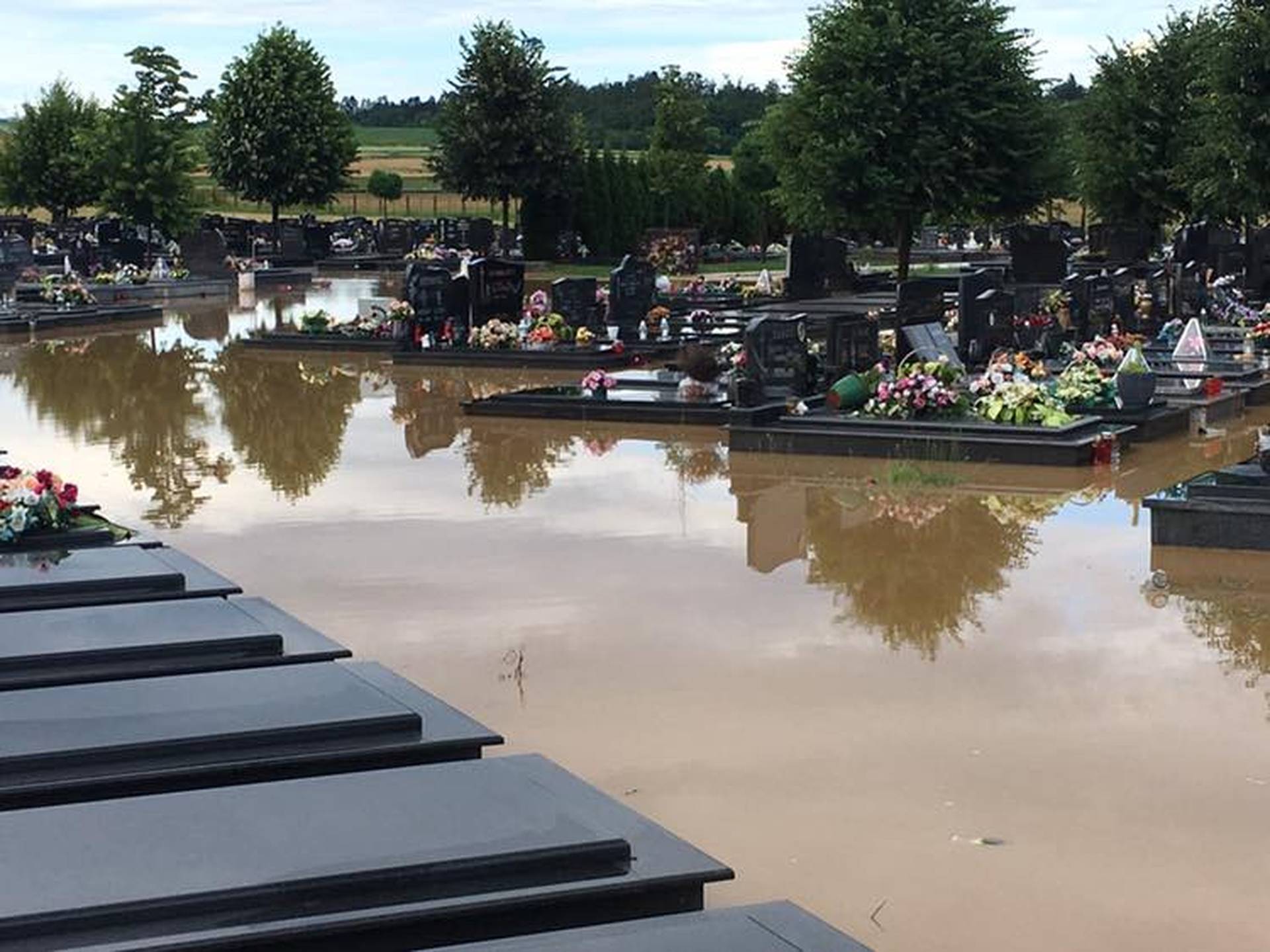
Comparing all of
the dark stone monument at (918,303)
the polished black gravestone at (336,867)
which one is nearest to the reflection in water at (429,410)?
the dark stone monument at (918,303)

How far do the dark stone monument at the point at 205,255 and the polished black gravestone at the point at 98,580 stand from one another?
38.3 metres

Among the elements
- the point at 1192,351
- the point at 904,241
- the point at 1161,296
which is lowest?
the point at 1192,351

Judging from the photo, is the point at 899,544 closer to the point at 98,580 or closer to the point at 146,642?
the point at 98,580

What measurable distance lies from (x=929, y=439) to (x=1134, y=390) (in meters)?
2.88

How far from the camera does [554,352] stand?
27.6 m

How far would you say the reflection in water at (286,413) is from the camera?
720 inches

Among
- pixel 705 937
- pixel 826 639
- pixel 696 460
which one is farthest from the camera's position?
pixel 696 460

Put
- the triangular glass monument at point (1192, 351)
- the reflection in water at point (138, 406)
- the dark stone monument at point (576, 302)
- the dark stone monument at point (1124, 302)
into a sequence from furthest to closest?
the dark stone monument at point (576, 302) < the dark stone monument at point (1124, 302) < the triangular glass monument at point (1192, 351) < the reflection in water at point (138, 406)

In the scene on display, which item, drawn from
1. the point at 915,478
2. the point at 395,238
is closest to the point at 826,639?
the point at 915,478

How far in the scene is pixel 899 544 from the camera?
13.9 m

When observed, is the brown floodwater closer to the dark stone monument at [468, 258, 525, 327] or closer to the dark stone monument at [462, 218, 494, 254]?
the dark stone monument at [468, 258, 525, 327]

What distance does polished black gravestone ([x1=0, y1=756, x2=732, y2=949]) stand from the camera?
5891 millimetres

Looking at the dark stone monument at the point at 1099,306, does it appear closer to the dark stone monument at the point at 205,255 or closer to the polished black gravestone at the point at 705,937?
the polished black gravestone at the point at 705,937

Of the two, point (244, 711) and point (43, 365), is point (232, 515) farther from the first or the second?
point (43, 365)
